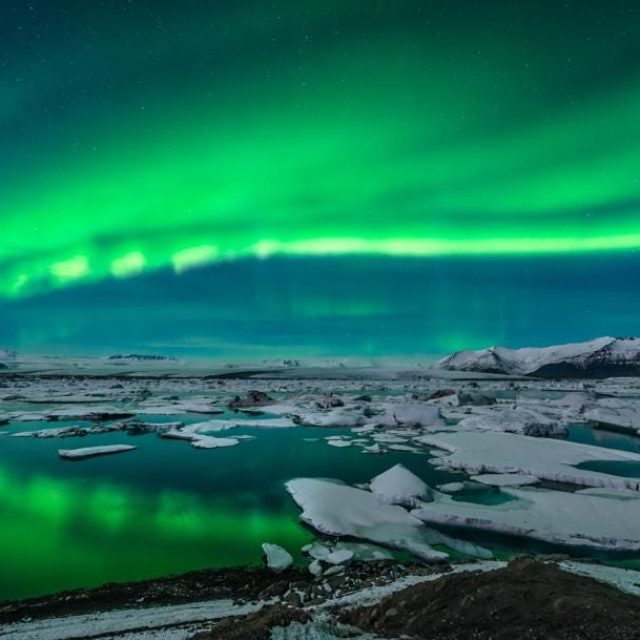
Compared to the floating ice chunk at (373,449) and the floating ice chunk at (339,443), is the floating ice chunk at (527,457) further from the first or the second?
the floating ice chunk at (339,443)

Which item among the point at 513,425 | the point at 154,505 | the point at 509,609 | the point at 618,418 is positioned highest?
the point at 509,609

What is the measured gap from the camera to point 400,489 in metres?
10.3

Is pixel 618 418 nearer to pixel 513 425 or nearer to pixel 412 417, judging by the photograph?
pixel 513 425

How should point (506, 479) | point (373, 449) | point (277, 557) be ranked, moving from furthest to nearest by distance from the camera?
point (373, 449), point (506, 479), point (277, 557)

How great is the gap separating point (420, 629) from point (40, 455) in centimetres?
1640

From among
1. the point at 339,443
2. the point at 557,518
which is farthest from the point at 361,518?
the point at 339,443

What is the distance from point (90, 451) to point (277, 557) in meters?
11.6

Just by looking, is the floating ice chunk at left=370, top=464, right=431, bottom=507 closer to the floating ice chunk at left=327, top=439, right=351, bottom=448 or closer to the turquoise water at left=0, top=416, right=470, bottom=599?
the turquoise water at left=0, top=416, right=470, bottom=599

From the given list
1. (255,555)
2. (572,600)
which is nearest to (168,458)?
(255,555)

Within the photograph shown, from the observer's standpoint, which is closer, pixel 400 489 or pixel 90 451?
pixel 400 489

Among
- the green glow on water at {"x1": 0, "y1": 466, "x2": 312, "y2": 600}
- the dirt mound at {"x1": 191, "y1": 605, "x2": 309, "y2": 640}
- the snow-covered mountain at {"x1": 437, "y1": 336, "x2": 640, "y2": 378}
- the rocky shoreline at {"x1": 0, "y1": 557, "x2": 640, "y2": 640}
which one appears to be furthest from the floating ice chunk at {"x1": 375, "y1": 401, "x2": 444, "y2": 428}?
the snow-covered mountain at {"x1": 437, "y1": 336, "x2": 640, "y2": 378}

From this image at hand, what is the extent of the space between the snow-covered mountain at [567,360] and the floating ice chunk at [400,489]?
12143 cm

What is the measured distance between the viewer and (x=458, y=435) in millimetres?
19047

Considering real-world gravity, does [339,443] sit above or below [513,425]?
below
